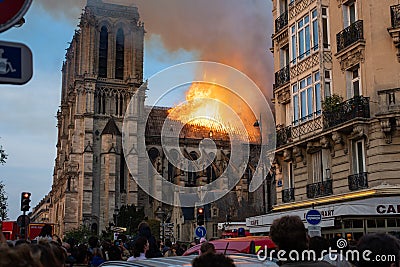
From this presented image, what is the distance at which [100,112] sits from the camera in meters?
78.6

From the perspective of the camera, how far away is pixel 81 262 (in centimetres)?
1098

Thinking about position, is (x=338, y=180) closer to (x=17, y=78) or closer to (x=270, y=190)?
(x=17, y=78)

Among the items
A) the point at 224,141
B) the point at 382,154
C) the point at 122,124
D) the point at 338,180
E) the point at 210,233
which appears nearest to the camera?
the point at 382,154

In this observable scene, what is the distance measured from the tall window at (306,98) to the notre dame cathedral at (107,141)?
169 ft

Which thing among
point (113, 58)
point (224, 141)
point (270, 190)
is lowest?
point (270, 190)

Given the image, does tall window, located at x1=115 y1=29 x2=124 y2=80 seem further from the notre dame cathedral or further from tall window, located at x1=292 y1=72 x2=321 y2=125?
tall window, located at x1=292 y1=72 x2=321 y2=125

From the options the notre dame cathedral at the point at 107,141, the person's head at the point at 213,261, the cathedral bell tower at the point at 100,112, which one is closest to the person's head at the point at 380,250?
the person's head at the point at 213,261

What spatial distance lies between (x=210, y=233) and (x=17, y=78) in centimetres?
6994

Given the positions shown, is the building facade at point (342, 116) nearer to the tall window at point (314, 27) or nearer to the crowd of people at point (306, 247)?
the tall window at point (314, 27)

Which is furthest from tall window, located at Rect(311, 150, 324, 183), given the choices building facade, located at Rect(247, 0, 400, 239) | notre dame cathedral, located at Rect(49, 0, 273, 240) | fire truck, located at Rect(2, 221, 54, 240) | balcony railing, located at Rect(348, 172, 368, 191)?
notre dame cathedral, located at Rect(49, 0, 273, 240)

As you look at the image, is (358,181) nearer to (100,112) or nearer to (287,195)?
(287,195)

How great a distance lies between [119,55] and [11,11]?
265 feet

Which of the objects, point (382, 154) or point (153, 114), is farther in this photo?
point (153, 114)

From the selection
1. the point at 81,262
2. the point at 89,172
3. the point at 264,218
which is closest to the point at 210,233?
the point at 89,172
